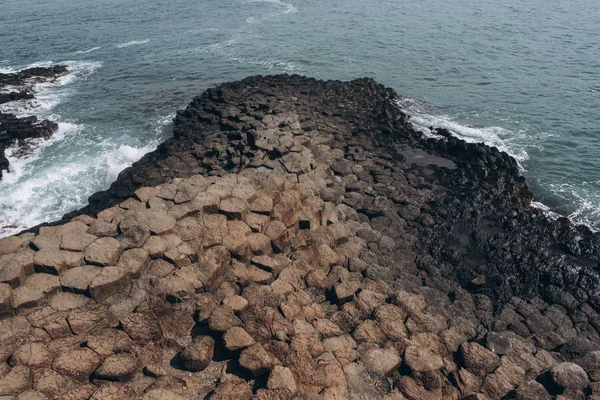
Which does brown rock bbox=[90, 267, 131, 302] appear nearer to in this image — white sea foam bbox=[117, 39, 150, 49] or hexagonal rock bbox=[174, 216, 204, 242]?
hexagonal rock bbox=[174, 216, 204, 242]

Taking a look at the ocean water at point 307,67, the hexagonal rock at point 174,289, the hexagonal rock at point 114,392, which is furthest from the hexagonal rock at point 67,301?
the ocean water at point 307,67

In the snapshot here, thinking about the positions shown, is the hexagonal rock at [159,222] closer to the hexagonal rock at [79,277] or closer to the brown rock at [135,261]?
the brown rock at [135,261]

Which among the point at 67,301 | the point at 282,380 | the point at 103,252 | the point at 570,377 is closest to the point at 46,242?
the point at 103,252

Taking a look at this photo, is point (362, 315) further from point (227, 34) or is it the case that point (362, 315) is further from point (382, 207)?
point (227, 34)

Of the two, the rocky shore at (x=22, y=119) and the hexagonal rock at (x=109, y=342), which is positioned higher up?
the rocky shore at (x=22, y=119)

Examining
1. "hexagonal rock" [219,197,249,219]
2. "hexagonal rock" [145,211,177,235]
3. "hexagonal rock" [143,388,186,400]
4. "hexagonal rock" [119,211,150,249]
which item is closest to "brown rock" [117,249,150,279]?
"hexagonal rock" [119,211,150,249]
